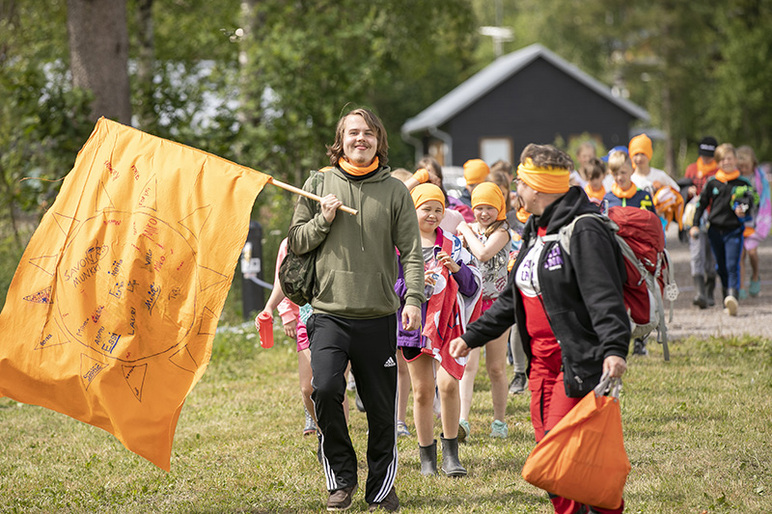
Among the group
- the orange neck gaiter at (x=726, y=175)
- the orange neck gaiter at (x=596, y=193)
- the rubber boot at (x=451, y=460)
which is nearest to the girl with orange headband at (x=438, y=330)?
the rubber boot at (x=451, y=460)

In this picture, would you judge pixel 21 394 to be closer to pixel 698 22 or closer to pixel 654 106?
pixel 698 22

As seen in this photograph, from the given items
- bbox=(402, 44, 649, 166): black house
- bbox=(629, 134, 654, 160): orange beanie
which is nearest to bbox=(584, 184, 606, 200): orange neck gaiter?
bbox=(629, 134, 654, 160): orange beanie

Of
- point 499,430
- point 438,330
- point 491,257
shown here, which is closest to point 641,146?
point 491,257

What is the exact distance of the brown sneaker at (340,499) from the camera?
521cm

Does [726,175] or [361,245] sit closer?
[361,245]

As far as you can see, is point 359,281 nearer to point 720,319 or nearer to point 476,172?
point 476,172

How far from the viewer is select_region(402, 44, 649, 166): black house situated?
47656mm

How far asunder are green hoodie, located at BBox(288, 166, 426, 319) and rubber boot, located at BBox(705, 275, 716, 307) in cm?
878

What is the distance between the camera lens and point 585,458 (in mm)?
4098

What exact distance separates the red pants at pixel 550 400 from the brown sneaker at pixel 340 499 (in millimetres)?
1213

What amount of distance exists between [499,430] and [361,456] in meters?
1.03

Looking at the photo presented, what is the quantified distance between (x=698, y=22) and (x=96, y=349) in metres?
52.8

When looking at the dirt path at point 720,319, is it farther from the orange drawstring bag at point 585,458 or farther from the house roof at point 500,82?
the house roof at point 500,82

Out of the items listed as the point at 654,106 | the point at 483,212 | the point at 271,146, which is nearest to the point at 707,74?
the point at 654,106
